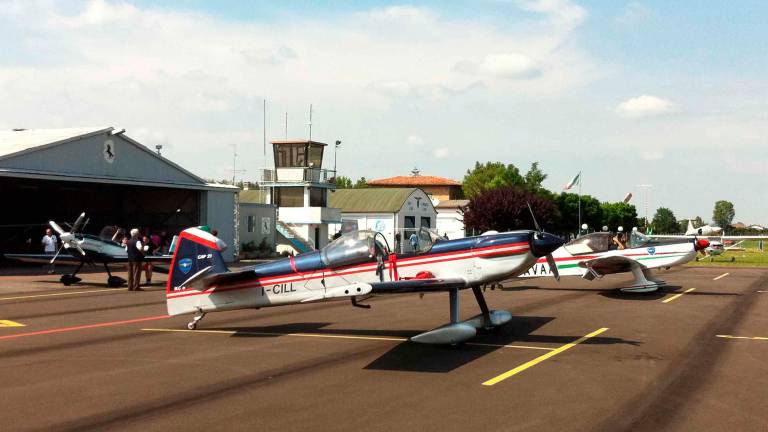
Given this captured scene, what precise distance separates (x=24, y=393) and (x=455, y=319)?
6.48 meters

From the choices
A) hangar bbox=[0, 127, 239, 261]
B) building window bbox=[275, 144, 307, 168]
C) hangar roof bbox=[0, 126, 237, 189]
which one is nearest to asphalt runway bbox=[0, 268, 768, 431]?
hangar roof bbox=[0, 126, 237, 189]

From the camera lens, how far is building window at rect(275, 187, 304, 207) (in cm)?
5538

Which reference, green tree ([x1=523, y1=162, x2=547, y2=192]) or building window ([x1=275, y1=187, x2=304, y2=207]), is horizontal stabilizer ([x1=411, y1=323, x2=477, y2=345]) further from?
green tree ([x1=523, y1=162, x2=547, y2=192])

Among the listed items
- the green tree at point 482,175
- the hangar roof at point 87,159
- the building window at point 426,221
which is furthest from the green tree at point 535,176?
the hangar roof at point 87,159

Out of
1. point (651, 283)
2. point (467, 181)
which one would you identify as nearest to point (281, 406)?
point (651, 283)

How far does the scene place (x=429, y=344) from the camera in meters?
11.5

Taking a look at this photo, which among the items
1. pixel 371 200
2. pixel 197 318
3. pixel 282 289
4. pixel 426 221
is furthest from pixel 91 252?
pixel 426 221

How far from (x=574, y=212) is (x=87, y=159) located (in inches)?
3037

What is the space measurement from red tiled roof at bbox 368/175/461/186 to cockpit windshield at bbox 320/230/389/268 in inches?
4976

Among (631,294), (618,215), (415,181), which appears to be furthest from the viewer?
(415,181)

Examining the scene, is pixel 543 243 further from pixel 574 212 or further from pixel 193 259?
pixel 574 212

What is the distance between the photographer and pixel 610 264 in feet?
67.9

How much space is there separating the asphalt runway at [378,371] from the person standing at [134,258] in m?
5.44

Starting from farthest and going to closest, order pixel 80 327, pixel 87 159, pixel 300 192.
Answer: pixel 300 192
pixel 87 159
pixel 80 327
